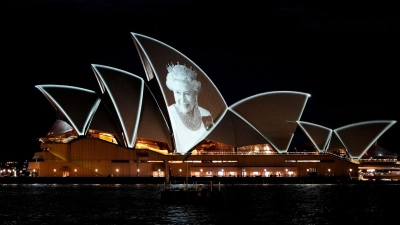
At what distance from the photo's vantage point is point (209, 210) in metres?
44.3

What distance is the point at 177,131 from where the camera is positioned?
3027 inches

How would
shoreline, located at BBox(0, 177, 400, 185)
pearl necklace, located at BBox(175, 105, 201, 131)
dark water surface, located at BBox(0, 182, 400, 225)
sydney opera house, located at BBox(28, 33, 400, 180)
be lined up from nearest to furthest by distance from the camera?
dark water surface, located at BBox(0, 182, 400, 225) → sydney opera house, located at BBox(28, 33, 400, 180) → shoreline, located at BBox(0, 177, 400, 185) → pearl necklace, located at BBox(175, 105, 201, 131)

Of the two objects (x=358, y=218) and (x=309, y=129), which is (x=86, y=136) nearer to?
(x=309, y=129)

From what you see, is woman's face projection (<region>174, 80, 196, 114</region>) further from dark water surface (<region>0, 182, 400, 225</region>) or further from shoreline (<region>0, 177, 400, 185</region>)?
dark water surface (<region>0, 182, 400, 225</region>)

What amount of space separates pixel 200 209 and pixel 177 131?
32.4 m

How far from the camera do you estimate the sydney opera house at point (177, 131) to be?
7150 centimetres

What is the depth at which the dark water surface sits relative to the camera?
129 ft

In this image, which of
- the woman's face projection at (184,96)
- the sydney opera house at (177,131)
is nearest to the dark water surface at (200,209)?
the sydney opera house at (177,131)

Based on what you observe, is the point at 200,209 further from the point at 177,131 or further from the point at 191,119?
the point at 177,131

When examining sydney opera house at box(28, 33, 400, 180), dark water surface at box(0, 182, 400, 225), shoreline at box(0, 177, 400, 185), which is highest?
sydney opera house at box(28, 33, 400, 180)

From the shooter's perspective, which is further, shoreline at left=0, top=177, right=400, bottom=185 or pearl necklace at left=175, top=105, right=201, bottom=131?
pearl necklace at left=175, top=105, right=201, bottom=131

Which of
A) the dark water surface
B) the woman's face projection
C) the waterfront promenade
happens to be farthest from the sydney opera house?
the dark water surface

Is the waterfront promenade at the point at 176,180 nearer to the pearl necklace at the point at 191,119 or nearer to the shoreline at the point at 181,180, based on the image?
the shoreline at the point at 181,180

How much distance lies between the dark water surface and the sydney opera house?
14343 mm
